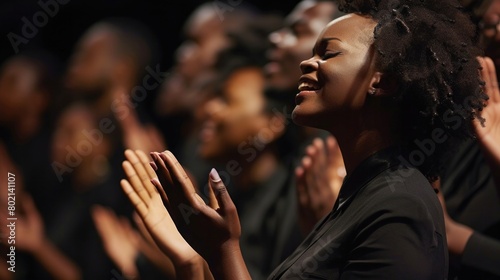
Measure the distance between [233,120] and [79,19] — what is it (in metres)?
2.15

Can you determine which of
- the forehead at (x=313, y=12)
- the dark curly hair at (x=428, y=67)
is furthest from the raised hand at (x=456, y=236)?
the forehead at (x=313, y=12)

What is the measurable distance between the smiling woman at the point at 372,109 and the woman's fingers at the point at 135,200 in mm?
160

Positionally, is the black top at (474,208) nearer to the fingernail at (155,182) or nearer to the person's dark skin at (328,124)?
the person's dark skin at (328,124)

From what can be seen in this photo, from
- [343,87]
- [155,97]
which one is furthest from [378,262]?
[155,97]

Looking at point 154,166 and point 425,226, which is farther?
point 154,166

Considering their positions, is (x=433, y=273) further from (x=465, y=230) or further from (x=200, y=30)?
(x=200, y=30)

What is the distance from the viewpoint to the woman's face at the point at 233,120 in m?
3.33

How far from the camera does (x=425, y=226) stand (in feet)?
5.43

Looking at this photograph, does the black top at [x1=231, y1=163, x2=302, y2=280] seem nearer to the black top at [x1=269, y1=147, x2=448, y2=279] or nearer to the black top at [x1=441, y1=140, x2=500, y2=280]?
the black top at [x1=441, y1=140, x2=500, y2=280]

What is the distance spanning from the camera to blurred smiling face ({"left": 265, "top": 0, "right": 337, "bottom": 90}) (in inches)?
124

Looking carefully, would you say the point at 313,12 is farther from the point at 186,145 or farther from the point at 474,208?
the point at 186,145

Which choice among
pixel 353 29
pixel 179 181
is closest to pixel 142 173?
pixel 179 181

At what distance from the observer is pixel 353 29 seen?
1.88 meters

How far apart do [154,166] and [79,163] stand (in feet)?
7.95
